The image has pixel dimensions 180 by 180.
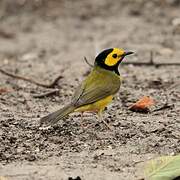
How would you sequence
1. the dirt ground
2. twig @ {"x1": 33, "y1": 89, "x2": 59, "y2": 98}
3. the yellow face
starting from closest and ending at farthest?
the dirt ground, the yellow face, twig @ {"x1": 33, "y1": 89, "x2": 59, "y2": 98}

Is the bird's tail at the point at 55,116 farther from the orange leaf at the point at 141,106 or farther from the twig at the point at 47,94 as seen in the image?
the twig at the point at 47,94

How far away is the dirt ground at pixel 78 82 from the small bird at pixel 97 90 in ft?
0.56

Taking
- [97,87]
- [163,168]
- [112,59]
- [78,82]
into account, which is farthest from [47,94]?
[163,168]

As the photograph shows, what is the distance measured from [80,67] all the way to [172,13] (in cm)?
333

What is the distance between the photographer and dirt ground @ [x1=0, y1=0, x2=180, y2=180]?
493 centimetres

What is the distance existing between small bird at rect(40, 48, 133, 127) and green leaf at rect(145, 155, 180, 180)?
1035 millimetres

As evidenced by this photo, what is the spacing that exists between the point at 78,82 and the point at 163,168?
131 inches

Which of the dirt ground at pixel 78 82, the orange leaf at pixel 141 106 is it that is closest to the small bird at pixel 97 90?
the dirt ground at pixel 78 82

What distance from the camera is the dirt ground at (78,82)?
16.2 feet

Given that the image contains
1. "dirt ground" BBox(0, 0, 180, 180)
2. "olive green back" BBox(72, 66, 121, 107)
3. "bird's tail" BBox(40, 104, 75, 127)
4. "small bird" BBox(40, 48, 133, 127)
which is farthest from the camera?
"olive green back" BBox(72, 66, 121, 107)

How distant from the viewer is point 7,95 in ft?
23.1

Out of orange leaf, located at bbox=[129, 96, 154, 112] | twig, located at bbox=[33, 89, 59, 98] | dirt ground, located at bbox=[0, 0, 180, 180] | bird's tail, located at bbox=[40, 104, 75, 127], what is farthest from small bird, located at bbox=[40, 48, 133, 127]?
twig, located at bbox=[33, 89, 59, 98]

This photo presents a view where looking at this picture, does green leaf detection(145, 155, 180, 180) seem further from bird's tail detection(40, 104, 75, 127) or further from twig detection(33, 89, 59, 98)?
twig detection(33, 89, 59, 98)

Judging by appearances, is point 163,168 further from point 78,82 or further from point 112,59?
point 78,82
